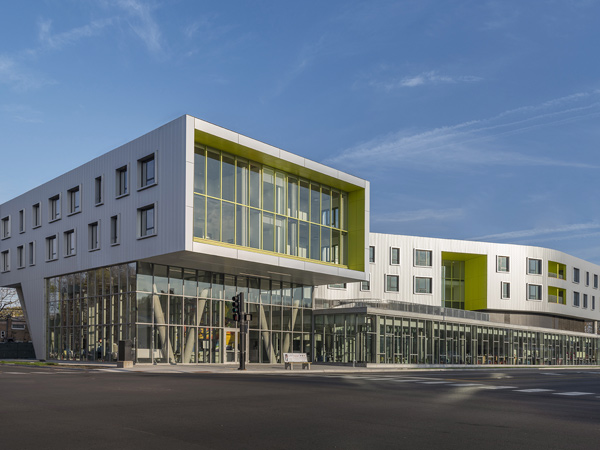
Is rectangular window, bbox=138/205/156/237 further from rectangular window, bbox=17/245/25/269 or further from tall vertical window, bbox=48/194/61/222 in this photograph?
rectangular window, bbox=17/245/25/269

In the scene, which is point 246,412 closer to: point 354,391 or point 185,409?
point 185,409

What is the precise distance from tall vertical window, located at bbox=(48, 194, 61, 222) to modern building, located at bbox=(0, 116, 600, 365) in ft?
0.28

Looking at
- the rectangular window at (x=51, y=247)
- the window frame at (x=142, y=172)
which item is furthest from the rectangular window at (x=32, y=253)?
the window frame at (x=142, y=172)

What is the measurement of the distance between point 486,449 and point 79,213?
41.7m

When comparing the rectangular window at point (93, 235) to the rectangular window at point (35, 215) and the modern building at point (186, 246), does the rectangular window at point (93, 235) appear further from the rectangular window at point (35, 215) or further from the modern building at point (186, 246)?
the rectangular window at point (35, 215)

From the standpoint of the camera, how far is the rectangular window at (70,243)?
46.2m

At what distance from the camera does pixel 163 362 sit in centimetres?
4003

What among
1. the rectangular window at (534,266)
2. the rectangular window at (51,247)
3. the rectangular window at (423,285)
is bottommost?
the rectangular window at (423,285)

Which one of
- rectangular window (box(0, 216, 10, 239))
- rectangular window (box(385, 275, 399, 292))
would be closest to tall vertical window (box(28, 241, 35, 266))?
rectangular window (box(0, 216, 10, 239))

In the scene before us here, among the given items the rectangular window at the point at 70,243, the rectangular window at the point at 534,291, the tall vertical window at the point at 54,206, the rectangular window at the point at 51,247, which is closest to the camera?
the rectangular window at the point at 70,243

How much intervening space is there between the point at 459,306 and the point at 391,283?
14425mm

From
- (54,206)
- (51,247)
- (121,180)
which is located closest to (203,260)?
(121,180)

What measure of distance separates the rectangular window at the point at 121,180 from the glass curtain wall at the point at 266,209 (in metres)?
6.07

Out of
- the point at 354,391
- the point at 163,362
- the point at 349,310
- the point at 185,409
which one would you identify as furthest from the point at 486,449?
the point at 349,310
